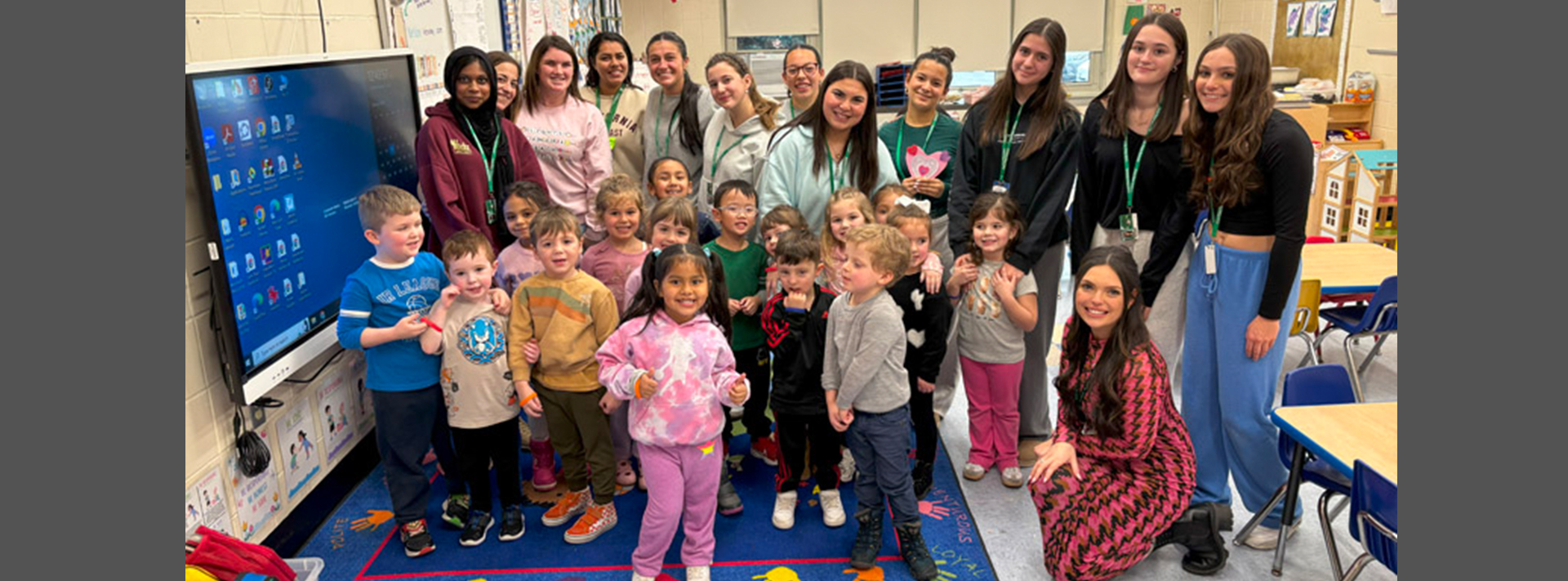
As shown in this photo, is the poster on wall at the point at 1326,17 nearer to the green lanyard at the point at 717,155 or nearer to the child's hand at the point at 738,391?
the green lanyard at the point at 717,155

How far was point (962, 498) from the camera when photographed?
3.47m

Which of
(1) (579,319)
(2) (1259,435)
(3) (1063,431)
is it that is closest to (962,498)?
(3) (1063,431)

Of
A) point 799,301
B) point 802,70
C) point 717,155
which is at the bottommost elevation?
point 799,301

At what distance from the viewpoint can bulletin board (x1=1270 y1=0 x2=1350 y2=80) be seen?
7.23m

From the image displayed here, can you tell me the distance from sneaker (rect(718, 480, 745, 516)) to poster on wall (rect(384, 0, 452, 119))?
201 cm

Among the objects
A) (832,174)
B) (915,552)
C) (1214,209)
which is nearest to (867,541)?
(915,552)

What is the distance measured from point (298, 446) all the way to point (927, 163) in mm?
2417

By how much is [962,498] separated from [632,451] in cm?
123

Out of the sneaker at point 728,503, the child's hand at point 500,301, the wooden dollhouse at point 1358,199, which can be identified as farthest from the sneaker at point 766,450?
the wooden dollhouse at point 1358,199

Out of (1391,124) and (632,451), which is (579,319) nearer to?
(632,451)

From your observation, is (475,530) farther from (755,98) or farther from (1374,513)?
(1374,513)

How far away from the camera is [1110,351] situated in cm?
270

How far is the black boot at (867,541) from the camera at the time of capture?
2990 millimetres

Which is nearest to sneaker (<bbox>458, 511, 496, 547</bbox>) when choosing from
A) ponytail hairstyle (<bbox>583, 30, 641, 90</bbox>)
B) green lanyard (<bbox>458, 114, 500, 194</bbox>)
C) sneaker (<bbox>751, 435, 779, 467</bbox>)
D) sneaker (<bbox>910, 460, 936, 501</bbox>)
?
sneaker (<bbox>751, 435, 779, 467</bbox>)
